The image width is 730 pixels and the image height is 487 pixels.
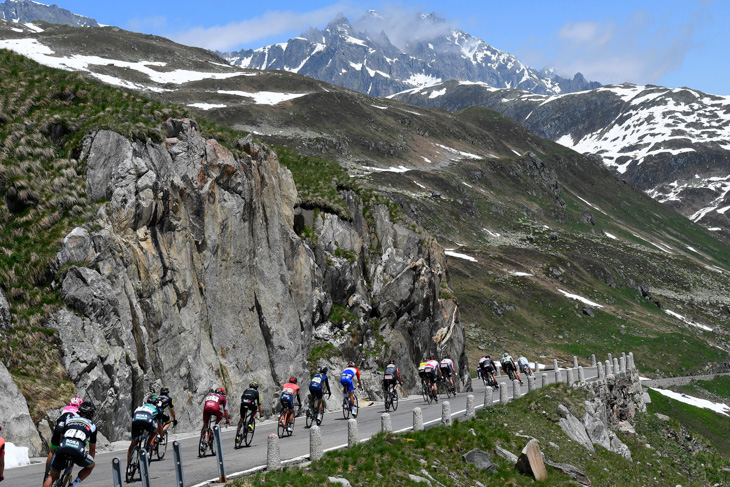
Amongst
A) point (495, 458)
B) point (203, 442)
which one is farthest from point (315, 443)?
point (495, 458)

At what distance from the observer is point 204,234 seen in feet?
87.9

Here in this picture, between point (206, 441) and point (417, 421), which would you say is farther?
point (417, 421)

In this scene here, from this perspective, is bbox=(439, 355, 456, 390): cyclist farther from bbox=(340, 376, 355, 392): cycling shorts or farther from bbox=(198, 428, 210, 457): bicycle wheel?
bbox=(198, 428, 210, 457): bicycle wheel

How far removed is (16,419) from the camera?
15.3 m

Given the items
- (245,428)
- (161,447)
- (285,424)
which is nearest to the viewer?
(161,447)

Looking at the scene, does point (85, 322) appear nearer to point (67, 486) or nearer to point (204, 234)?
point (204, 234)

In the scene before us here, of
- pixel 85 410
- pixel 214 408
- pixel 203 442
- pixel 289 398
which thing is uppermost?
pixel 85 410

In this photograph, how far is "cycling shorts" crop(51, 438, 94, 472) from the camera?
1016 centimetres

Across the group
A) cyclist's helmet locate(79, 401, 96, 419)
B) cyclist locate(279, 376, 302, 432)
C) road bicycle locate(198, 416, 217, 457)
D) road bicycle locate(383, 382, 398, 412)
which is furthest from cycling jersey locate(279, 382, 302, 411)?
cyclist's helmet locate(79, 401, 96, 419)

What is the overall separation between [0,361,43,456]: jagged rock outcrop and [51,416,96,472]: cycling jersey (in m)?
5.97

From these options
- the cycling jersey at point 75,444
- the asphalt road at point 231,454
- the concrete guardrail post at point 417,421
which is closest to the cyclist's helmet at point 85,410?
the cycling jersey at point 75,444

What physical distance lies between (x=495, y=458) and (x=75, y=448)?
39.2ft

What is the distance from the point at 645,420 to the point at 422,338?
1951 cm

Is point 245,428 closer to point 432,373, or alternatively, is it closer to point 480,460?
point 480,460
